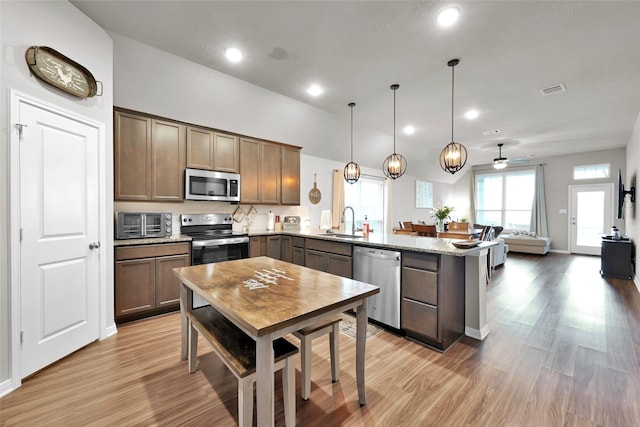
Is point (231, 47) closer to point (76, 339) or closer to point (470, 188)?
point (76, 339)

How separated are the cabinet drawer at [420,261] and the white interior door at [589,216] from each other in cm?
829

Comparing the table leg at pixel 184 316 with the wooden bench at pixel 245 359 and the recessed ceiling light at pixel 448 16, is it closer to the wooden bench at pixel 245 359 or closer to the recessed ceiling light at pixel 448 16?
the wooden bench at pixel 245 359

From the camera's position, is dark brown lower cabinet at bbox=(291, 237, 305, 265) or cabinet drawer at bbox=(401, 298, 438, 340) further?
dark brown lower cabinet at bbox=(291, 237, 305, 265)

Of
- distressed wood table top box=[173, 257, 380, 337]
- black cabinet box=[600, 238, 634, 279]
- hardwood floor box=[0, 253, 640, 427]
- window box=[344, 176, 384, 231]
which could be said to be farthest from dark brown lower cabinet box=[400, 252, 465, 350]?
black cabinet box=[600, 238, 634, 279]

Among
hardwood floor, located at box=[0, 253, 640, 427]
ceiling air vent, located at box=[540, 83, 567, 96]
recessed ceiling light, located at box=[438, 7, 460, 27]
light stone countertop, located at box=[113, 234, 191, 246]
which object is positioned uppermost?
ceiling air vent, located at box=[540, 83, 567, 96]

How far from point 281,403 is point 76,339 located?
77.4 inches

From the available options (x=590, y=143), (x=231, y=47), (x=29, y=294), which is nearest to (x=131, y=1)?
(x=231, y=47)

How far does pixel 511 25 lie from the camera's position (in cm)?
243

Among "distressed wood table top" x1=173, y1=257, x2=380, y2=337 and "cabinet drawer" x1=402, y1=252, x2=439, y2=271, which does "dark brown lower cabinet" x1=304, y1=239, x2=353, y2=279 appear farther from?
"distressed wood table top" x1=173, y1=257, x2=380, y2=337

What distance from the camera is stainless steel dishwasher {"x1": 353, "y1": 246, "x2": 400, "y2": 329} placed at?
8.96ft

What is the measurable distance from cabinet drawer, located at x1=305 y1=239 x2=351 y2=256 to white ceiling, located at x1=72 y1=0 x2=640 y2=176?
2.10 meters

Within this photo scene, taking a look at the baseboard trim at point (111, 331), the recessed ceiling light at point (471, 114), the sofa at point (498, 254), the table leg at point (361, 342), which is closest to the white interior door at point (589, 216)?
the sofa at point (498, 254)

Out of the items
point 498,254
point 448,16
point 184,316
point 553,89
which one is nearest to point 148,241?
point 184,316

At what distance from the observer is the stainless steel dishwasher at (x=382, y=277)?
107 inches
